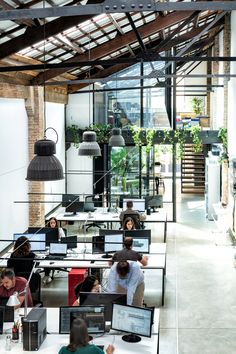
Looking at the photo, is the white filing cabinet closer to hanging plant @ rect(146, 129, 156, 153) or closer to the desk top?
hanging plant @ rect(146, 129, 156, 153)

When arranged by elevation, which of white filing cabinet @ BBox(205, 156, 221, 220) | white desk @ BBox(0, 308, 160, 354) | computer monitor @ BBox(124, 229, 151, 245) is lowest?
white desk @ BBox(0, 308, 160, 354)

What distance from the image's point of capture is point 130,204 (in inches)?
566

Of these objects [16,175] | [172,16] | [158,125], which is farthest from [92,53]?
[158,125]

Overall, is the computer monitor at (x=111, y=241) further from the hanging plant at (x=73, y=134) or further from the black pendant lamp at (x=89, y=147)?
the hanging plant at (x=73, y=134)

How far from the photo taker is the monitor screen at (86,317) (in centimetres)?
671

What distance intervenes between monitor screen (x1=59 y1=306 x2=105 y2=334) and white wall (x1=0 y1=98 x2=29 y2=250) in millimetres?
7279

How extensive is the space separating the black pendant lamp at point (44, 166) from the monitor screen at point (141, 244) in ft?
14.7

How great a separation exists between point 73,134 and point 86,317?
47.6ft

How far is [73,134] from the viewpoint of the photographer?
20.9 meters

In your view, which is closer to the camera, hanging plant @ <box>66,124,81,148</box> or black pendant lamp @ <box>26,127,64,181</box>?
black pendant lamp @ <box>26,127,64,181</box>

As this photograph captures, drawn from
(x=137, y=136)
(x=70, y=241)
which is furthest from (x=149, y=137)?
(x=70, y=241)

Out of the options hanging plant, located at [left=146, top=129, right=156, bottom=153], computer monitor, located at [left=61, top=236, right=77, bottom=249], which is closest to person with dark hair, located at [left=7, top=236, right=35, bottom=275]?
computer monitor, located at [left=61, top=236, right=77, bottom=249]

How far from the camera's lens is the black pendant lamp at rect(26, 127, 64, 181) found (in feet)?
22.6

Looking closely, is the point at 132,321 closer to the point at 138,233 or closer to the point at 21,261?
the point at 21,261
